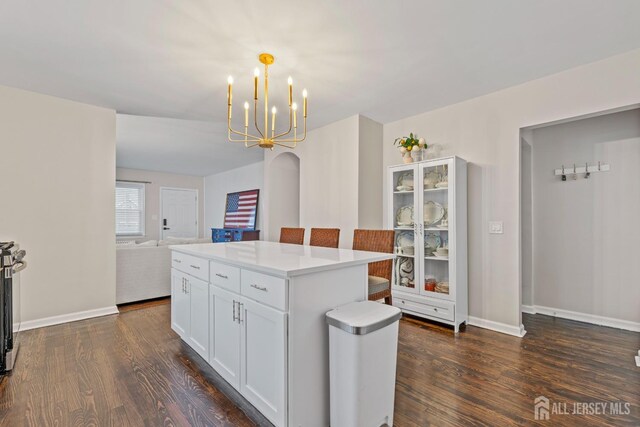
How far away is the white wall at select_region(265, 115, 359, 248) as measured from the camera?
390 centimetres

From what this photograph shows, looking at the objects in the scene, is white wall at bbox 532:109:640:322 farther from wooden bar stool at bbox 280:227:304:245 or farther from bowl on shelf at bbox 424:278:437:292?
wooden bar stool at bbox 280:227:304:245

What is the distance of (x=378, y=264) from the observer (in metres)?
2.87

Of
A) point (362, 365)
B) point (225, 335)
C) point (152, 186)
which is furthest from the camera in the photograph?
point (152, 186)

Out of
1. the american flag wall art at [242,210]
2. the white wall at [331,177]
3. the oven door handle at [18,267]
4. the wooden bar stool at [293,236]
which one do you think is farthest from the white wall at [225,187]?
the oven door handle at [18,267]

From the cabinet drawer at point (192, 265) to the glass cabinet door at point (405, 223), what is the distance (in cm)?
221

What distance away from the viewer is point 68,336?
2.86m

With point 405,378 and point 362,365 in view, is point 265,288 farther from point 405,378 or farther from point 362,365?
point 405,378

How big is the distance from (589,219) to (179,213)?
345 inches

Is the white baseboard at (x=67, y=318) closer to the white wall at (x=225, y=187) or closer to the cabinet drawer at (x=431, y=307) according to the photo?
the cabinet drawer at (x=431, y=307)

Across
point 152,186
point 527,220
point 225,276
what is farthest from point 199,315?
point 152,186

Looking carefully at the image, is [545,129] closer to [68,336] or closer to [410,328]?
[410,328]

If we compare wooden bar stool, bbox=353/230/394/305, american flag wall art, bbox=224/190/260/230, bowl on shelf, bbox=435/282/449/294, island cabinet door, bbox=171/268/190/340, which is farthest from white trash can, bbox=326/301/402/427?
american flag wall art, bbox=224/190/260/230

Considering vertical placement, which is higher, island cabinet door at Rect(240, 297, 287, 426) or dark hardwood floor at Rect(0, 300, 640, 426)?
island cabinet door at Rect(240, 297, 287, 426)

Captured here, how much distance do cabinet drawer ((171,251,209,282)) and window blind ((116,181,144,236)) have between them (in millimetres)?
6267
